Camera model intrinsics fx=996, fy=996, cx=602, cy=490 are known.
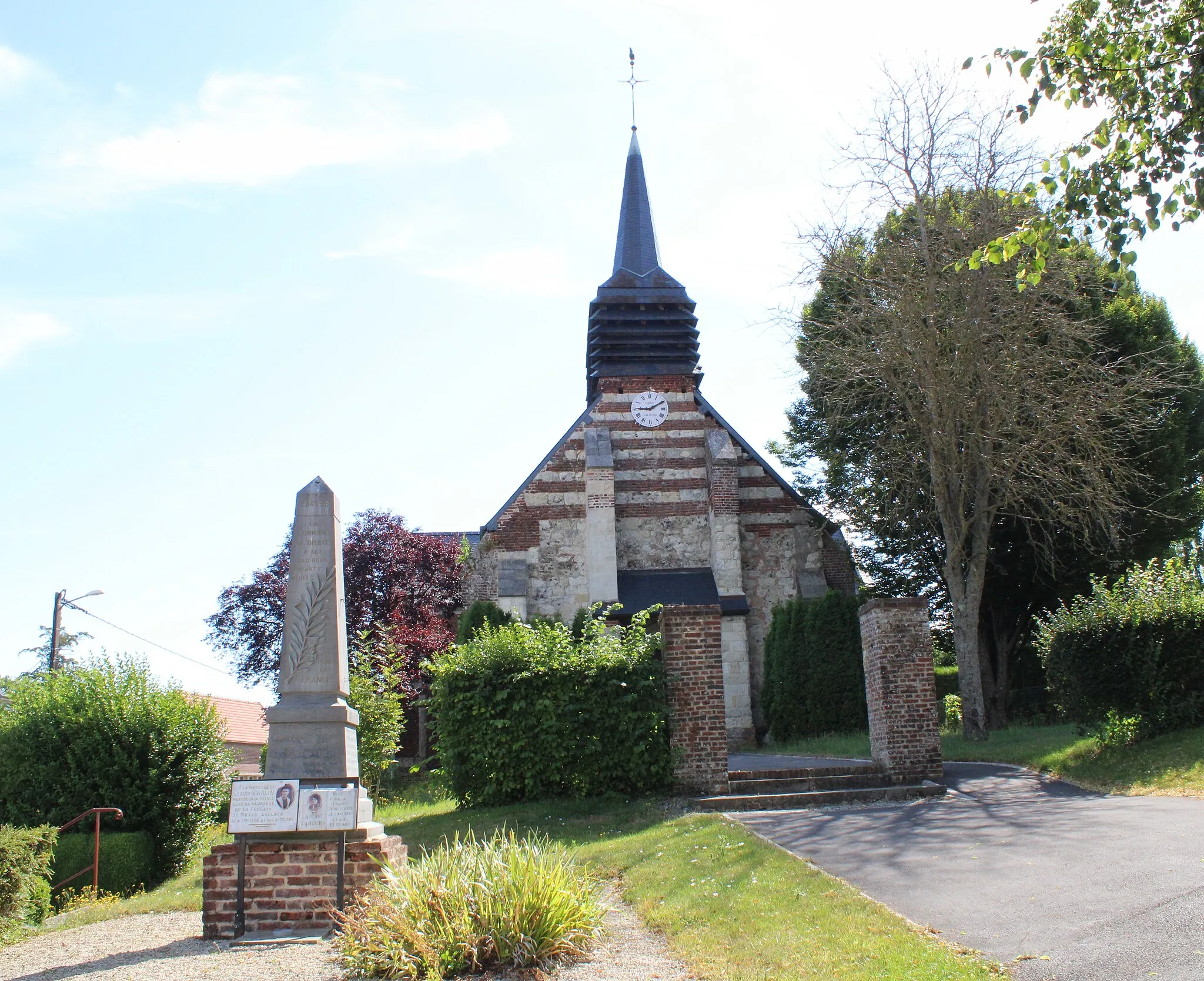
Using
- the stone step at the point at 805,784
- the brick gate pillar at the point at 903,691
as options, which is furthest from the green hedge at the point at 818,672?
the stone step at the point at 805,784

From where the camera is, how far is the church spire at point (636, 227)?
27.2 m

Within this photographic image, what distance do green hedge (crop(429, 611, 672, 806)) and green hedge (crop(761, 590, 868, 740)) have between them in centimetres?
839

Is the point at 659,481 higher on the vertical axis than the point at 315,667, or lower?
higher

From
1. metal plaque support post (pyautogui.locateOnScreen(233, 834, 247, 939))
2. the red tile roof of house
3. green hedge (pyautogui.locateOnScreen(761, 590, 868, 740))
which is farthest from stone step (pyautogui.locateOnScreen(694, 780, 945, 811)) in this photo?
the red tile roof of house

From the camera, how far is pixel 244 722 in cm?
4494

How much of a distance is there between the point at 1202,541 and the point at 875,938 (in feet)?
80.7

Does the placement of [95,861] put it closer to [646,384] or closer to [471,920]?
[471,920]

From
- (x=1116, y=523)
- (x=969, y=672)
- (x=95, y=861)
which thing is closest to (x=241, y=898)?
(x=95, y=861)

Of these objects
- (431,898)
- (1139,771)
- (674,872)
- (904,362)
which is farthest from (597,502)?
(431,898)

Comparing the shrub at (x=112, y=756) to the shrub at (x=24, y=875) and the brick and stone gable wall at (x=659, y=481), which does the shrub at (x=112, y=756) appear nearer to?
the shrub at (x=24, y=875)

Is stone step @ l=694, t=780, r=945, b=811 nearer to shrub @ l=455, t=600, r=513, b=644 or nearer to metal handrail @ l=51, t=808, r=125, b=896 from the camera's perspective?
metal handrail @ l=51, t=808, r=125, b=896

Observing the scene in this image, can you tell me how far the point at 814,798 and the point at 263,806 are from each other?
6552 mm

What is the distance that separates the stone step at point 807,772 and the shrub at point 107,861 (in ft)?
23.0

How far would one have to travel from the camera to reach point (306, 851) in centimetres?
728
